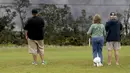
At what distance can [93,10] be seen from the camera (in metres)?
48.1

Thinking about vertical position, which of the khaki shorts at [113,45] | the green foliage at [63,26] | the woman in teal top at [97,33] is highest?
the woman in teal top at [97,33]

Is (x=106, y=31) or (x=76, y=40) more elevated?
(x=106, y=31)

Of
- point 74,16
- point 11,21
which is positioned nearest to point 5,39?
point 11,21

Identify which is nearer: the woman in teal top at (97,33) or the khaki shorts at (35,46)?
the woman in teal top at (97,33)

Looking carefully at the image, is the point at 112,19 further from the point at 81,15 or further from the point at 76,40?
the point at 81,15

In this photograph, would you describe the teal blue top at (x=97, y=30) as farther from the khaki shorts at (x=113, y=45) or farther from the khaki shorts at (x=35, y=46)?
the khaki shorts at (x=35, y=46)

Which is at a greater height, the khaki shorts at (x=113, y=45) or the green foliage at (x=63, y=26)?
the khaki shorts at (x=113, y=45)

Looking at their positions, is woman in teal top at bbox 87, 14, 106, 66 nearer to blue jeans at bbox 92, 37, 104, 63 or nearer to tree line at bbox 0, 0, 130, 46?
blue jeans at bbox 92, 37, 104, 63

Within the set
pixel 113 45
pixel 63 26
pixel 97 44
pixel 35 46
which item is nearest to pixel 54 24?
pixel 63 26

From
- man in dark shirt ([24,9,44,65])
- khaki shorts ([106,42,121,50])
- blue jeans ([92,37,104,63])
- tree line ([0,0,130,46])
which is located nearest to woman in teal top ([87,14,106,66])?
blue jeans ([92,37,104,63])

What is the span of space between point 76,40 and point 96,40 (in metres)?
30.2

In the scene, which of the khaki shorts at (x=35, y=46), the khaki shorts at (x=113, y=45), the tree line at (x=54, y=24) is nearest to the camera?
the khaki shorts at (x=113, y=45)

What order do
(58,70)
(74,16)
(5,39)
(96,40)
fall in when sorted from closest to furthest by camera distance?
(58,70)
(96,40)
(5,39)
(74,16)

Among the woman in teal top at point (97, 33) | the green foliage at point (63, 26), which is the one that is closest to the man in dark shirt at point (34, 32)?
the woman in teal top at point (97, 33)
